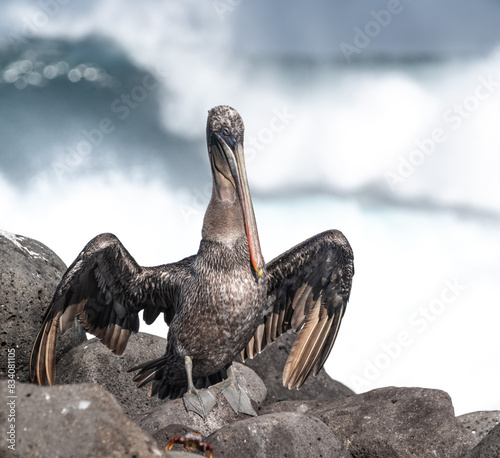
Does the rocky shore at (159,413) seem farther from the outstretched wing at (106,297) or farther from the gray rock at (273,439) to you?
the outstretched wing at (106,297)

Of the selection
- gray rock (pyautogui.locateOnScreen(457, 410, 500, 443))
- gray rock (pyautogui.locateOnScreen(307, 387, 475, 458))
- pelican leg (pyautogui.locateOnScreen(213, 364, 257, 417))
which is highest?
gray rock (pyautogui.locateOnScreen(457, 410, 500, 443))

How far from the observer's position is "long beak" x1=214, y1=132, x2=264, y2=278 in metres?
6.97

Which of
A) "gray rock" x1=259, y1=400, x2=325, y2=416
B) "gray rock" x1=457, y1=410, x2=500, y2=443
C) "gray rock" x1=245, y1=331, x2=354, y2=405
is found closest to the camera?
"gray rock" x1=457, y1=410, x2=500, y2=443

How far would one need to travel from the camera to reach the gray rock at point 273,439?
653 cm

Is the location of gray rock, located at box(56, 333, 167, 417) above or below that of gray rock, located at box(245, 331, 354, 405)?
below

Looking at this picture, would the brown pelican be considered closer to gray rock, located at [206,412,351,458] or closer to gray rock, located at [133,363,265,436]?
gray rock, located at [133,363,265,436]

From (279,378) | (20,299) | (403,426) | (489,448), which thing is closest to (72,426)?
(489,448)

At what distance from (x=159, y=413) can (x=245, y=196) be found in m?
2.65

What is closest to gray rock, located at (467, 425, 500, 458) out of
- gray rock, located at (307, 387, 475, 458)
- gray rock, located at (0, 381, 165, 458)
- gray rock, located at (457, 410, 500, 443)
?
gray rock, located at (307, 387, 475, 458)

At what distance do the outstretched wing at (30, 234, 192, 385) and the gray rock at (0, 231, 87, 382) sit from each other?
71.8 inches

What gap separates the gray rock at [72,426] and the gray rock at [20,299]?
5262 mm

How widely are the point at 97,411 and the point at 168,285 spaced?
11.7 ft

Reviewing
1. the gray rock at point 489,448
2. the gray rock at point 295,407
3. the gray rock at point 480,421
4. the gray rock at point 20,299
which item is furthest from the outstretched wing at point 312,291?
the gray rock at point 20,299

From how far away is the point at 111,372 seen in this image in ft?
32.4
